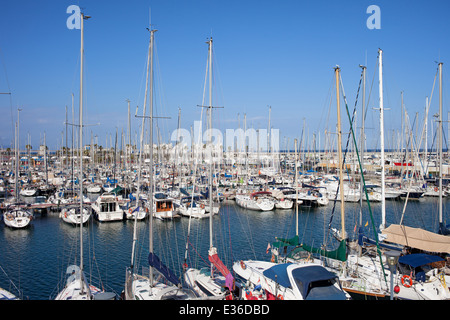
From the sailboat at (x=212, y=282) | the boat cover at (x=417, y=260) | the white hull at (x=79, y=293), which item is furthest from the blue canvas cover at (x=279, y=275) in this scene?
the boat cover at (x=417, y=260)

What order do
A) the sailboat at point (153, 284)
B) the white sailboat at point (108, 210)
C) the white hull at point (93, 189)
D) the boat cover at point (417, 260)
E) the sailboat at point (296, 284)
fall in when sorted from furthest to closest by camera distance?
the white hull at point (93, 189) < the white sailboat at point (108, 210) < the boat cover at point (417, 260) < the sailboat at point (153, 284) < the sailboat at point (296, 284)

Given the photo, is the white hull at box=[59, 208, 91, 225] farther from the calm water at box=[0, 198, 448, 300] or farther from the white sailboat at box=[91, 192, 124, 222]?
the white sailboat at box=[91, 192, 124, 222]

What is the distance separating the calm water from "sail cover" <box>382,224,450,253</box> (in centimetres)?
808

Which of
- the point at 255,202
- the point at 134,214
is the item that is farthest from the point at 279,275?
the point at 255,202

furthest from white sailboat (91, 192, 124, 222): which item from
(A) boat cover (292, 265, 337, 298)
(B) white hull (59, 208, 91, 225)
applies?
(A) boat cover (292, 265, 337, 298)

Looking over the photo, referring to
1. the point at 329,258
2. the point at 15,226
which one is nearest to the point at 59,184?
the point at 15,226

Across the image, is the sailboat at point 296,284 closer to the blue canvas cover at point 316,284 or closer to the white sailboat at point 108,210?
the blue canvas cover at point 316,284

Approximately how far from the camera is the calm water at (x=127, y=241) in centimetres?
2053

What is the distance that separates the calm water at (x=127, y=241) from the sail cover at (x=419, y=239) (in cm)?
808

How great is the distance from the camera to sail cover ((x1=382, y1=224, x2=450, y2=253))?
1769 centimetres

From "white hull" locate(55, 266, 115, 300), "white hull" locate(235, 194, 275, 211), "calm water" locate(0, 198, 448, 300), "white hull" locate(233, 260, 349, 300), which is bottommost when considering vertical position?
"calm water" locate(0, 198, 448, 300)
